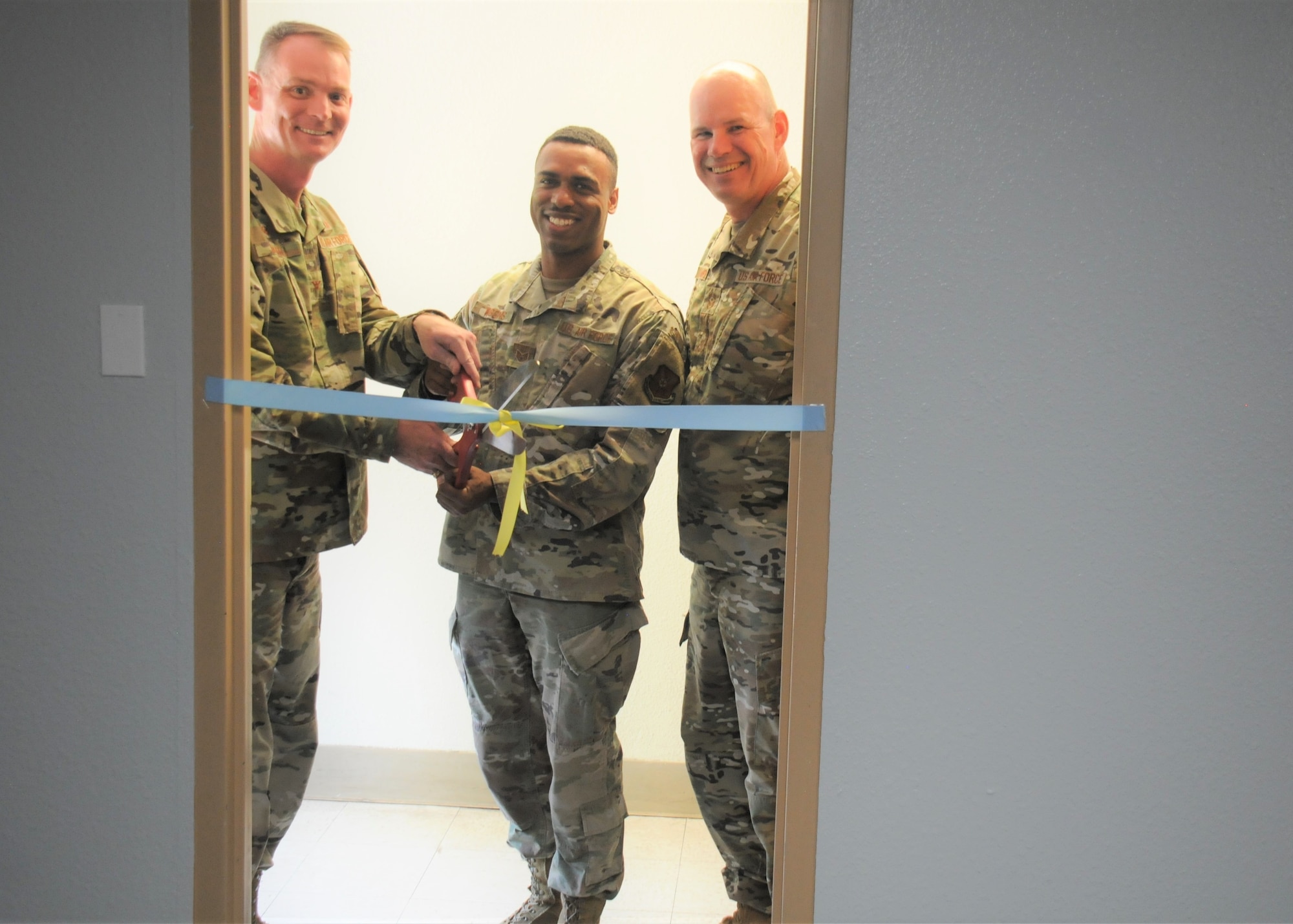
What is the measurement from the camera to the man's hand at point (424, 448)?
1.79 m

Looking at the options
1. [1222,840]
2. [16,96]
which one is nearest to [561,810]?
[1222,840]

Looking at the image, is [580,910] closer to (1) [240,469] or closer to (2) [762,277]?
(1) [240,469]

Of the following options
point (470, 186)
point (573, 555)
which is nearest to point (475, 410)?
point (573, 555)

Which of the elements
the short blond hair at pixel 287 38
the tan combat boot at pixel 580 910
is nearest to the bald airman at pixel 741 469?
the tan combat boot at pixel 580 910

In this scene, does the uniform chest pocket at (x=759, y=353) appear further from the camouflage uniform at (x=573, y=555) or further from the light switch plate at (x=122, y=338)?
the light switch plate at (x=122, y=338)

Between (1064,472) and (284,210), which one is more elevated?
(284,210)

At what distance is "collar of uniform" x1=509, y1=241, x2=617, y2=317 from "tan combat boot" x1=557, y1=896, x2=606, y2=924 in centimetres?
107

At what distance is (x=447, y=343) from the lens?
176 centimetres

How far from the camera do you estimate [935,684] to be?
1.29 m

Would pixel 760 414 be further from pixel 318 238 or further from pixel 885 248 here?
pixel 318 238

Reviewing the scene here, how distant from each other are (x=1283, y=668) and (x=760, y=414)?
28.6 inches

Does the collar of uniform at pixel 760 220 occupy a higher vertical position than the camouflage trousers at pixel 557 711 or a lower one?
higher

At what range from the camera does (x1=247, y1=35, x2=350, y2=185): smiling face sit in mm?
1769

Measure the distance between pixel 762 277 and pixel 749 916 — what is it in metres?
1.18
